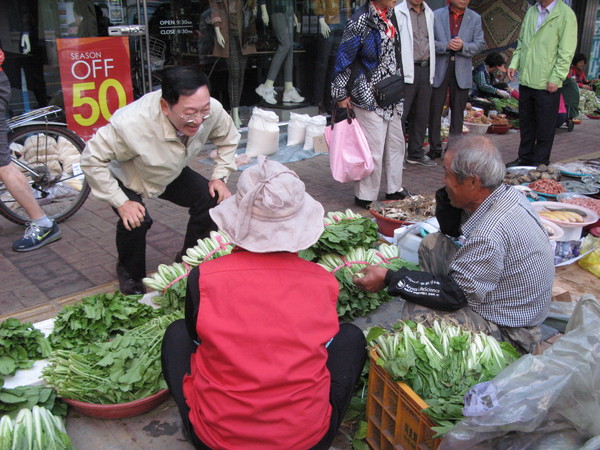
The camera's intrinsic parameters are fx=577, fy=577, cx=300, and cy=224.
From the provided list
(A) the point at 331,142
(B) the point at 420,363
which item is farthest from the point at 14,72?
(B) the point at 420,363

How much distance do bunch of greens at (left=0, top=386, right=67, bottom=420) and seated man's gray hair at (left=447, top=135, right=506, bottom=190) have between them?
7.16ft

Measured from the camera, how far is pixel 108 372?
280 centimetres

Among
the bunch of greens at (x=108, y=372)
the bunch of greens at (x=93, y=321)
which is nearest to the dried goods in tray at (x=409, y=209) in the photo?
the bunch of greens at (x=93, y=321)

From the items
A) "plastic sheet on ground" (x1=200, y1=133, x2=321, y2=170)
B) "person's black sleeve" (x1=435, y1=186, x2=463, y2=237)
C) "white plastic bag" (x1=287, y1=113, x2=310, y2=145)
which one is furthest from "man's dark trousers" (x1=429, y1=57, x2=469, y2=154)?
"person's black sleeve" (x1=435, y1=186, x2=463, y2=237)

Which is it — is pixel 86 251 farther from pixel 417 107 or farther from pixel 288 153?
pixel 417 107

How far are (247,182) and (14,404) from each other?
155cm

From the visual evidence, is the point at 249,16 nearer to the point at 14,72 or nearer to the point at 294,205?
the point at 14,72

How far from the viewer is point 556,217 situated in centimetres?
447

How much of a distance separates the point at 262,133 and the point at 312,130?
0.80 metres

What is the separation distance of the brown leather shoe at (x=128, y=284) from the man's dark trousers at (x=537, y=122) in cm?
523

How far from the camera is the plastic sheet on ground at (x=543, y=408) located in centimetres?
190

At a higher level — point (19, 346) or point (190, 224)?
point (190, 224)

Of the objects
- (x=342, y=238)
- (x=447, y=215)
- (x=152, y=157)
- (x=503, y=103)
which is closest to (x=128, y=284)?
(x=152, y=157)

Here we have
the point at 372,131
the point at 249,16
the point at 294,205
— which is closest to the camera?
the point at 294,205
